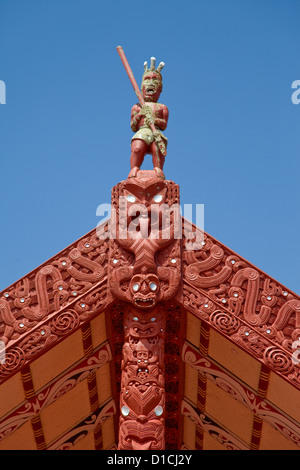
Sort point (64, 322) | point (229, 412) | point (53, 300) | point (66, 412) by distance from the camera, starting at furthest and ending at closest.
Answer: point (66, 412) < point (229, 412) < point (53, 300) < point (64, 322)

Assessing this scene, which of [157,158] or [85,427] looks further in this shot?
[85,427]

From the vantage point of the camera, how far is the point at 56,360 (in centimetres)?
798

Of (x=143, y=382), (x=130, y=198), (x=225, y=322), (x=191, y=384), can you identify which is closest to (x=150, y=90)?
(x=130, y=198)

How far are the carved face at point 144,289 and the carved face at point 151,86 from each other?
2626mm

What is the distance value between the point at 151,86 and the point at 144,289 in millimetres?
2927

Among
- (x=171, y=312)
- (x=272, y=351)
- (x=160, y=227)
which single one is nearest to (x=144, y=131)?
(x=160, y=227)

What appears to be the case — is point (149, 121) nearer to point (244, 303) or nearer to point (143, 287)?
point (143, 287)

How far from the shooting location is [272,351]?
746 cm

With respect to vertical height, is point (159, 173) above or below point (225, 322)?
above

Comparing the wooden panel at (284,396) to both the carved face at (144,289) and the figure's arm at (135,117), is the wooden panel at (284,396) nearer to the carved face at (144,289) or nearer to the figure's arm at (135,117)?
the carved face at (144,289)

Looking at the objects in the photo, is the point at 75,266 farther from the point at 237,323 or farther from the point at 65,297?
the point at 237,323

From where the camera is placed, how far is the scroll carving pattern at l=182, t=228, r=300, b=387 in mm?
7492

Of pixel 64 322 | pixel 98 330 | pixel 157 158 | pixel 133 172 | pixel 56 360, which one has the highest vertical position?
pixel 157 158

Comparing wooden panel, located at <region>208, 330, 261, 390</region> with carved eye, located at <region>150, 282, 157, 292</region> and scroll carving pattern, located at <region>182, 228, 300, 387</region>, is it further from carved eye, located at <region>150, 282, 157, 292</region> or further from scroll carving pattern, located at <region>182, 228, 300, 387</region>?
carved eye, located at <region>150, 282, 157, 292</region>
